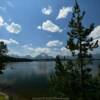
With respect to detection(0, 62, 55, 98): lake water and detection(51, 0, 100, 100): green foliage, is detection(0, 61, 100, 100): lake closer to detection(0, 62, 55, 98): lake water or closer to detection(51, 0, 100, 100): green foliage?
detection(0, 62, 55, 98): lake water

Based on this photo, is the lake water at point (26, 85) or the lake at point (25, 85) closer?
the lake at point (25, 85)

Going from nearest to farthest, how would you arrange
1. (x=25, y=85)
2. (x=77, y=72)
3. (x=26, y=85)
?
(x=77, y=72), (x=26, y=85), (x=25, y=85)

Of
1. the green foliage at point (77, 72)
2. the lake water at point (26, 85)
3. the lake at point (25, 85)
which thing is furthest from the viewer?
the lake water at point (26, 85)

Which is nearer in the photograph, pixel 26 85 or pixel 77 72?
pixel 77 72

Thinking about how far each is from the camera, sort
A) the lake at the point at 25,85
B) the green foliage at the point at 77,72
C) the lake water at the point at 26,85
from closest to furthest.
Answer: the green foliage at the point at 77,72
the lake at the point at 25,85
the lake water at the point at 26,85

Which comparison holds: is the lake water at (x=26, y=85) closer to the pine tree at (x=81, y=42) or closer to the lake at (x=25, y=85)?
the lake at (x=25, y=85)

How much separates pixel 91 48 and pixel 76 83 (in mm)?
3582

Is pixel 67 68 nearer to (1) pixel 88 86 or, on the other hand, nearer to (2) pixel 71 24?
(1) pixel 88 86

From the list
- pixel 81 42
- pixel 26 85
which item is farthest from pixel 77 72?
pixel 26 85

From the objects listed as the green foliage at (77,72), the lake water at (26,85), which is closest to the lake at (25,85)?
the lake water at (26,85)

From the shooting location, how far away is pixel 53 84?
2531 centimetres

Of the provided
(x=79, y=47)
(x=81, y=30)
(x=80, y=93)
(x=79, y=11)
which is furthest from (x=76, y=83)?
(x=79, y=11)

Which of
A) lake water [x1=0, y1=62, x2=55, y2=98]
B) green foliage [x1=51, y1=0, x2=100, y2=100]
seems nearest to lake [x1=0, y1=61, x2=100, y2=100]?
lake water [x1=0, y1=62, x2=55, y2=98]

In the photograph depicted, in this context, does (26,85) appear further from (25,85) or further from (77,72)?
(77,72)
